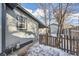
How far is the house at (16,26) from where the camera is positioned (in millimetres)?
3193

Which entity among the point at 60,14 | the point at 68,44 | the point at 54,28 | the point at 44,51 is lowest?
the point at 44,51

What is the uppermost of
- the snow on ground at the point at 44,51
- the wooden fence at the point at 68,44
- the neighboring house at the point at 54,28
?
the neighboring house at the point at 54,28

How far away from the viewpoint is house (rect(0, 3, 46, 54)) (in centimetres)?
319

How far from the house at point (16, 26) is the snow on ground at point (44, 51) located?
13 cm

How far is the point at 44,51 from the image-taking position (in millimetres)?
3262

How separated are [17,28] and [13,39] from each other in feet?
0.60

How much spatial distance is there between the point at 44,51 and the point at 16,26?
23.0 inches

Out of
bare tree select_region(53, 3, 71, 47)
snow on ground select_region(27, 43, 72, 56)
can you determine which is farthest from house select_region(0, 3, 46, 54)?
bare tree select_region(53, 3, 71, 47)

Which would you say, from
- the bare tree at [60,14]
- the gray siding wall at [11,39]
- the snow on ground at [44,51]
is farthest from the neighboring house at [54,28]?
the gray siding wall at [11,39]

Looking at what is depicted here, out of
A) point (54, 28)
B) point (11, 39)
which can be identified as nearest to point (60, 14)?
point (54, 28)

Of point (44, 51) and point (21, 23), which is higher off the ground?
point (21, 23)

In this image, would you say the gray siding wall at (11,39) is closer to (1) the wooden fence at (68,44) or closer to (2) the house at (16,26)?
(2) the house at (16,26)

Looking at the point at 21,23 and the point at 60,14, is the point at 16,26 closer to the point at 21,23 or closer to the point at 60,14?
the point at 21,23

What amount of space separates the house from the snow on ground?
13 cm
